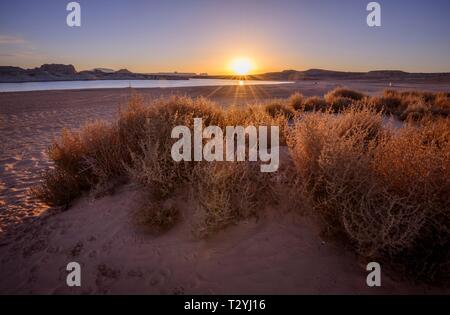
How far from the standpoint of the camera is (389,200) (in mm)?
2480

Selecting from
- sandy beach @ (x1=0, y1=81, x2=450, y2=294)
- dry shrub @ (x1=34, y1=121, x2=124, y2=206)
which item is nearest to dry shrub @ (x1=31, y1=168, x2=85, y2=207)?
dry shrub @ (x1=34, y1=121, x2=124, y2=206)

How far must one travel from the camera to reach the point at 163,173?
3475mm

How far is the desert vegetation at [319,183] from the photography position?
7.88 ft

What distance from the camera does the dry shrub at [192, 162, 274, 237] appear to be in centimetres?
293

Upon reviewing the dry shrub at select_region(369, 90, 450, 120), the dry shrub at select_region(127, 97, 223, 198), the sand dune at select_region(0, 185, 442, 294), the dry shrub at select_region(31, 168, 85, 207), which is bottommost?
the sand dune at select_region(0, 185, 442, 294)

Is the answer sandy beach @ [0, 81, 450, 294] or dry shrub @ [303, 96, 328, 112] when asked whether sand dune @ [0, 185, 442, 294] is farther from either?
dry shrub @ [303, 96, 328, 112]

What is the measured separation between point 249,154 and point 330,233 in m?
1.28

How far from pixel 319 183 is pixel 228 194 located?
3.25 feet

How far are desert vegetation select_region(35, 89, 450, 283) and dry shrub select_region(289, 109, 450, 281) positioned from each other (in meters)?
0.01

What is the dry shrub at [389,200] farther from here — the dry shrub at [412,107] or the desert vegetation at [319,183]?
the dry shrub at [412,107]

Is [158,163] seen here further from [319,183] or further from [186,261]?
[319,183]

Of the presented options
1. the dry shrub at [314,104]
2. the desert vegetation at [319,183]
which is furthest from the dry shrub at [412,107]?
the desert vegetation at [319,183]

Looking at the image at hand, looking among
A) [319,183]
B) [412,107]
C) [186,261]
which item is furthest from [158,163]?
Answer: [412,107]
